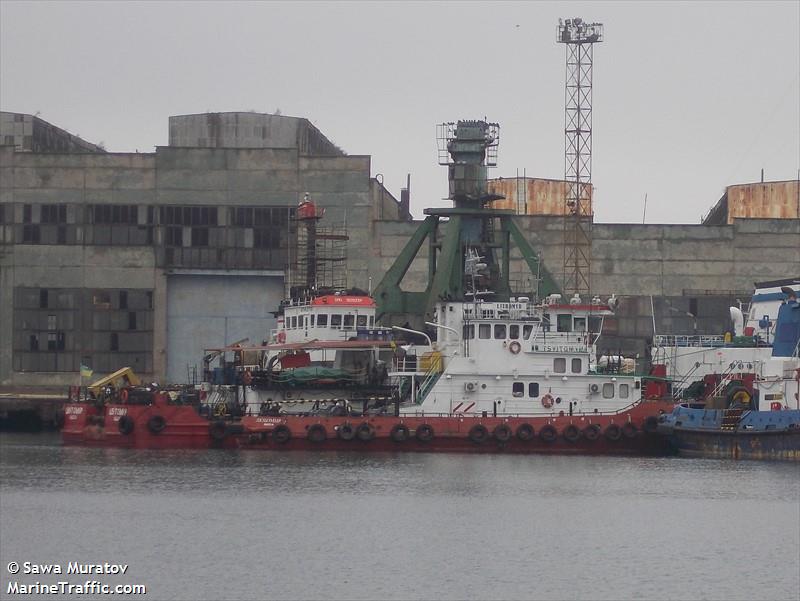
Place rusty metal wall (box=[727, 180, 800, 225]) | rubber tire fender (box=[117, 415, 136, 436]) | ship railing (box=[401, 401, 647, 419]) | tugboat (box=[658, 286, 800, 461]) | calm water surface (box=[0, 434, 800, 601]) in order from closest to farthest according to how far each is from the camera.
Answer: calm water surface (box=[0, 434, 800, 601])
tugboat (box=[658, 286, 800, 461])
ship railing (box=[401, 401, 647, 419])
rubber tire fender (box=[117, 415, 136, 436])
rusty metal wall (box=[727, 180, 800, 225])

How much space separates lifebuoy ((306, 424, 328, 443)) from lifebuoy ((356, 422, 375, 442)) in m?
1.05

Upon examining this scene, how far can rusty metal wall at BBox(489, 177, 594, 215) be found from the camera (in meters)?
85.3

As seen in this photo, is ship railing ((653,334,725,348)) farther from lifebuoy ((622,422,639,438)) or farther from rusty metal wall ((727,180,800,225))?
rusty metal wall ((727,180,800,225))

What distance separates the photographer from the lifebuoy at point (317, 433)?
5253 cm

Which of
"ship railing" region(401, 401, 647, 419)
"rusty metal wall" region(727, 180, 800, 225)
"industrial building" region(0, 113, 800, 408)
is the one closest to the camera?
"ship railing" region(401, 401, 647, 419)

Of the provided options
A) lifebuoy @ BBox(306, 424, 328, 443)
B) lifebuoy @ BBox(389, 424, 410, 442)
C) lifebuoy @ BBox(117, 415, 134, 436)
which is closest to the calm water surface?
lifebuoy @ BBox(389, 424, 410, 442)

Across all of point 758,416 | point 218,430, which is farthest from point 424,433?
point 758,416

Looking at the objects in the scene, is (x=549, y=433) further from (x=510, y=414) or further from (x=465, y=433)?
(x=465, y=433)

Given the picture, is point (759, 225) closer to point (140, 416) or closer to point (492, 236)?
point (492, 236)

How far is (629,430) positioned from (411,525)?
625 inches

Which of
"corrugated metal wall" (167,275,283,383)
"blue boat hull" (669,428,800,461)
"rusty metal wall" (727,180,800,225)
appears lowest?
"blue boat hull" (669,428,800,461)

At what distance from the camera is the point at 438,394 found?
5328cm

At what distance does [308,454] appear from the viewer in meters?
52.0

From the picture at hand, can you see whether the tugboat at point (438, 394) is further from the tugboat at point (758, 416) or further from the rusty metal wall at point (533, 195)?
the rusty metal wall at point (533, 195)
